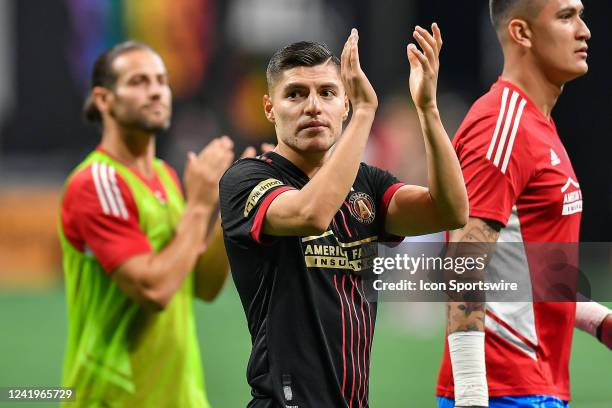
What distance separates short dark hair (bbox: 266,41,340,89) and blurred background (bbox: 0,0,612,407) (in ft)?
39.6

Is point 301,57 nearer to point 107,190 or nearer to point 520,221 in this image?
point 520,221

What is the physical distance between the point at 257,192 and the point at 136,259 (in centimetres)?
167

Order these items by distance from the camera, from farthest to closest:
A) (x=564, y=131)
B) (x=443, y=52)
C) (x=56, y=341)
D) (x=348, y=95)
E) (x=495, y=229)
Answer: (x=443, y=52)
(x=564, y=131)
(x=56, y=341)
(x=495, y=229)
(x=348, y=95)

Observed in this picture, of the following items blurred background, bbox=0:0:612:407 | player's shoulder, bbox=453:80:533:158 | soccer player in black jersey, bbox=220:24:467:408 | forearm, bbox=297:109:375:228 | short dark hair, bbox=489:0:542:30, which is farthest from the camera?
blurred background, bbox=0:0:612:407

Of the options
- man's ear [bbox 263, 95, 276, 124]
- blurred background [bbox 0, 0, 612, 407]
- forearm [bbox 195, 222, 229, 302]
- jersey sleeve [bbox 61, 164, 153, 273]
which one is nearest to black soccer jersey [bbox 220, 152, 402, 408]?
man's ear [bbox 263, 95, 276, 124]

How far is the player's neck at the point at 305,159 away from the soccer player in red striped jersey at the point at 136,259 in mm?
1503

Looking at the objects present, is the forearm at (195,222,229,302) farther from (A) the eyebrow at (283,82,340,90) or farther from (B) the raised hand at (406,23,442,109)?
(B) the raised hand at (406,23,442,109)

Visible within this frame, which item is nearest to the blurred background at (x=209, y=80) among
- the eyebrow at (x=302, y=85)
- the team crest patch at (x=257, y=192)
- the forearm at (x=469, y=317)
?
the forearm at (x=469, y=317)

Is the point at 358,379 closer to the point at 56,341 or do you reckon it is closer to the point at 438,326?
the point at 56,341

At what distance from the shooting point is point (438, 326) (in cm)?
1433

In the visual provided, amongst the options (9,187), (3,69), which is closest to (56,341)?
(9,187)

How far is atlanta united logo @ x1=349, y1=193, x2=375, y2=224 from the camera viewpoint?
409 centimetres

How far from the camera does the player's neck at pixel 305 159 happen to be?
410 centimetres

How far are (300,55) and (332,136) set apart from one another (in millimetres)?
317
